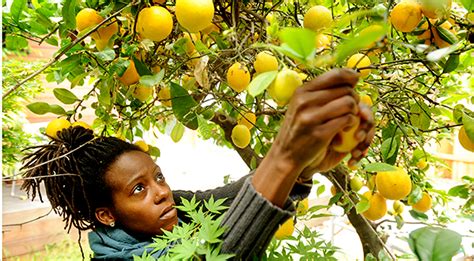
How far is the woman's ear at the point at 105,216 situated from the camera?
83 centimetres

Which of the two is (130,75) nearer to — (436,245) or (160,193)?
(160,193)

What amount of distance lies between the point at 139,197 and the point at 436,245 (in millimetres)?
569

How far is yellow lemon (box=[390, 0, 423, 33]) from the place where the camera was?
19.6 inches

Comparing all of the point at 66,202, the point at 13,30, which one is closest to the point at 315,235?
the point at 66,202

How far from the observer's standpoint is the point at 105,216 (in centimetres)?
83

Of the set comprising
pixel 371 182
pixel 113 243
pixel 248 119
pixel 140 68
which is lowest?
pixel 113 243

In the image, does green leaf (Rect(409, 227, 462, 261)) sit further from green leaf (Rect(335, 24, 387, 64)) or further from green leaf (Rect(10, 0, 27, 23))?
green leaf (Rect(10, 0, 27, 23))

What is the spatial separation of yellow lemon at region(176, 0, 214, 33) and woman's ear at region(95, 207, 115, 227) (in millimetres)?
462

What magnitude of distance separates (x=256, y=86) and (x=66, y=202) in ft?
2.06

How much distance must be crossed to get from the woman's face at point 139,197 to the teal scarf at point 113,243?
0.02m

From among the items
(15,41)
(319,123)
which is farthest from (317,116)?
(15,41)

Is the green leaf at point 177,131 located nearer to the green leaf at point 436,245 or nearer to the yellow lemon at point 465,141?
the yellow lemon at point 465,141

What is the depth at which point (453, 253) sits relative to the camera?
322 millimetres

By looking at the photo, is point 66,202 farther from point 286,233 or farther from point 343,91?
point 343,91
